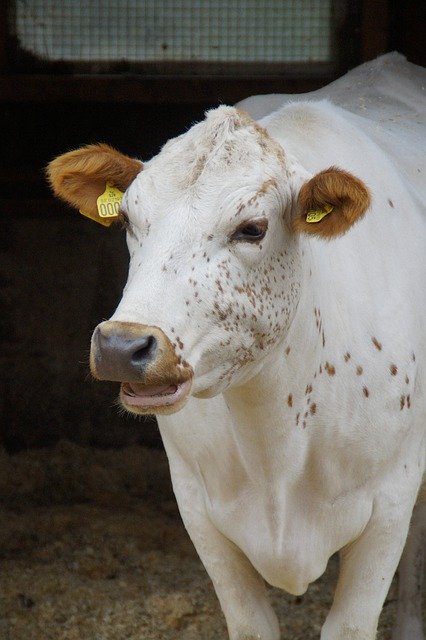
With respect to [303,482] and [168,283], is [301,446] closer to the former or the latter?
[303,482]

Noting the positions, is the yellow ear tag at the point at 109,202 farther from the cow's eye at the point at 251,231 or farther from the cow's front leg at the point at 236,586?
the cow's front leg at the point at 236,586

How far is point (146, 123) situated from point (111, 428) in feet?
5.33

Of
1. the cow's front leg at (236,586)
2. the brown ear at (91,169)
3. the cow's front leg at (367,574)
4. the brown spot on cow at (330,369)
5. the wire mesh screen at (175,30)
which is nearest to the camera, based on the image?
the brown ear at (91,169)

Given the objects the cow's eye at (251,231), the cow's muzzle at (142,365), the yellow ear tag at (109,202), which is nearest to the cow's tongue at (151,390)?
the cow's muzzle at (142,365)

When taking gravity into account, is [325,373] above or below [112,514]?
above

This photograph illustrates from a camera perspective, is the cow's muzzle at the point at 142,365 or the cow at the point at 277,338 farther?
the cow at the point at 277,338

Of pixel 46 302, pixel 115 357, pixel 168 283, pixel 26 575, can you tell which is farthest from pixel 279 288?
pixel 46 302

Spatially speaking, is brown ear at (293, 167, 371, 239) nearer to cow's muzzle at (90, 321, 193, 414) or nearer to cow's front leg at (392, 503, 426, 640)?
cow's muzzle at (90, 321, 193, 414)

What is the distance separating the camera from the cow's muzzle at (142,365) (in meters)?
2.49

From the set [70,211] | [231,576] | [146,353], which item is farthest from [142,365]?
[70,211]

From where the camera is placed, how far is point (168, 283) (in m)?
2.64

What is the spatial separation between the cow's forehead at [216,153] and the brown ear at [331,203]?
0.40 feet

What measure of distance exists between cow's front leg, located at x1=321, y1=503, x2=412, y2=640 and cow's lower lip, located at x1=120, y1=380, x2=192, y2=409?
41.2 inches

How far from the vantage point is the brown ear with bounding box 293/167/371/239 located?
2.81m
